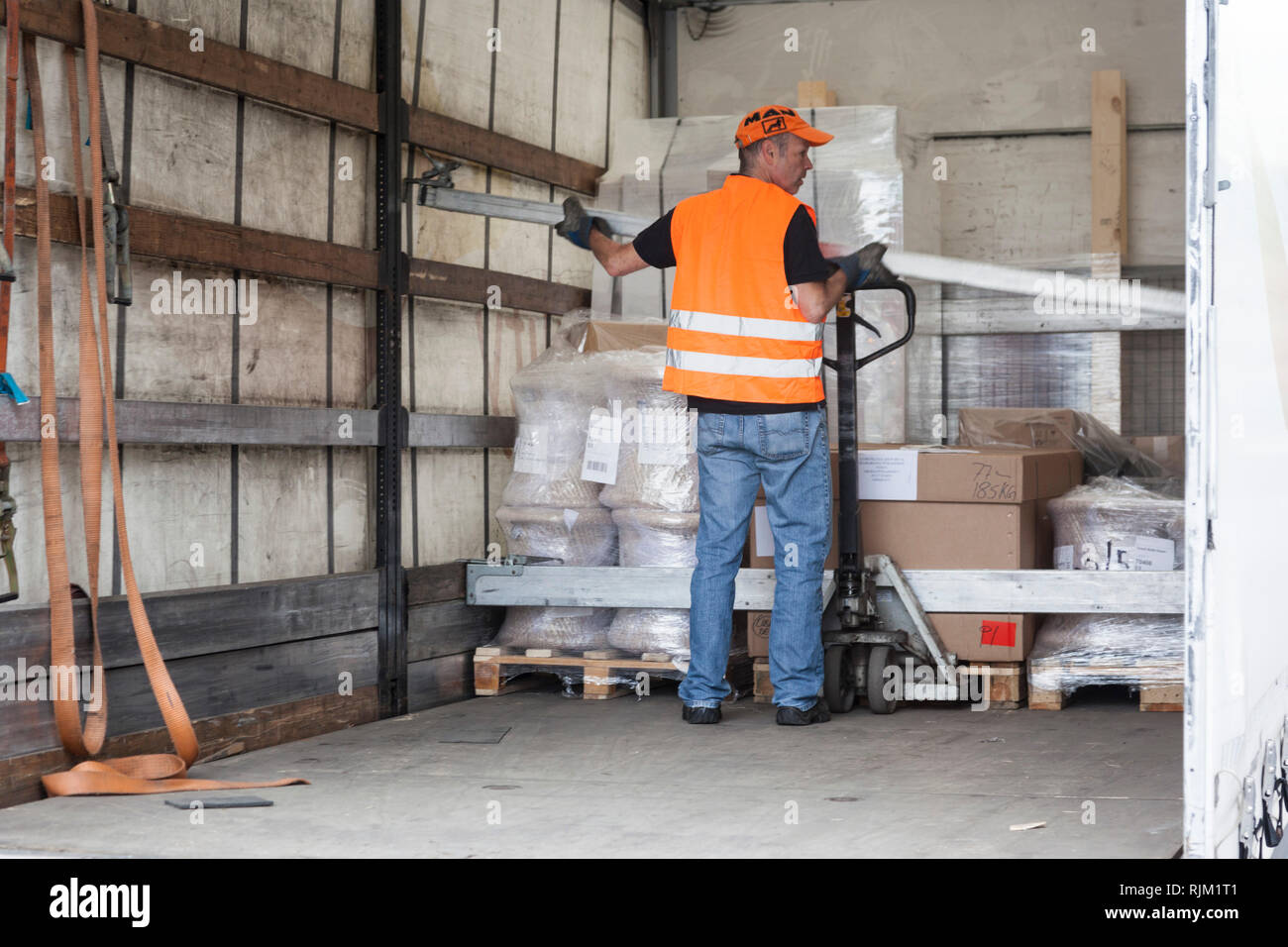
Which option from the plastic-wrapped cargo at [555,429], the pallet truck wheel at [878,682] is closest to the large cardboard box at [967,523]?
the pallet truck wheel at [878,682]

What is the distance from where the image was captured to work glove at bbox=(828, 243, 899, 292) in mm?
5250

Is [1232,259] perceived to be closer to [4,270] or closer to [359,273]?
[4,270]

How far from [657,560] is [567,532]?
41cm

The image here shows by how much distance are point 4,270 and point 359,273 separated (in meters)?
1.79

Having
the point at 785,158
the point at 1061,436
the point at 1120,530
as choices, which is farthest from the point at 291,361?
the point at 1061,436

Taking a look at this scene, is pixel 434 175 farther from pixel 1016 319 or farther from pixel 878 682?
pixel 1016 319

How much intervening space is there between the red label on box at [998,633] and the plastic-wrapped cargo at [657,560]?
112 cm

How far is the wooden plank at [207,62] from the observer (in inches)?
171

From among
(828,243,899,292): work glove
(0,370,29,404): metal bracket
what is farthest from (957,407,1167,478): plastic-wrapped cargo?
(0,370,29,404): metal bracket

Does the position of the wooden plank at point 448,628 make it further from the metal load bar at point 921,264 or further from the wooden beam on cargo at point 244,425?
the metal load bar at point 921,264

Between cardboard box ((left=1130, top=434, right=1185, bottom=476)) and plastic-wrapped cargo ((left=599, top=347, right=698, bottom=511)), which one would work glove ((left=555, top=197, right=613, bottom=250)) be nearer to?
plastic-wrapped cargo ((left=599, top=347, right=698, bottom=511))

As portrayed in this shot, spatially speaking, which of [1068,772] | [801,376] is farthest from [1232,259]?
[801,376]

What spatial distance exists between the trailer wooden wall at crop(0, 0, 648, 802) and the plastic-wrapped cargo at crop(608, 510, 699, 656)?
2.24 feet

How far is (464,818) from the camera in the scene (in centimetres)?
382
